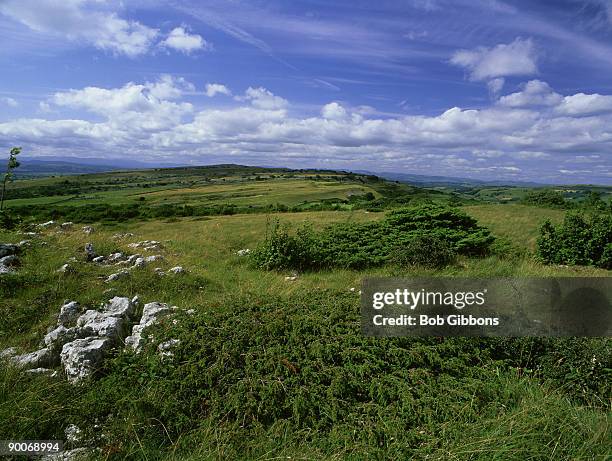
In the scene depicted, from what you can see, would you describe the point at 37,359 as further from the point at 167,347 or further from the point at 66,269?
the point at 66,269

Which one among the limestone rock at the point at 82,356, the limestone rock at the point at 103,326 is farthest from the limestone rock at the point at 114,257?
the limestone rock at the point at 82,356

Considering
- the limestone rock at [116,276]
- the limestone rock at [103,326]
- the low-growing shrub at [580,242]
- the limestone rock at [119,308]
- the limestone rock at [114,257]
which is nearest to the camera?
the limestone rock at [103,326]

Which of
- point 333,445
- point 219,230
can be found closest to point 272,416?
point 333,445

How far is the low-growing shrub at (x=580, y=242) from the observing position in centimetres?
1080

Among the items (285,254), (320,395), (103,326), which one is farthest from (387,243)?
(103,326)

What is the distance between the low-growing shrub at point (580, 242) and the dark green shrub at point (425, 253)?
11.3 feet

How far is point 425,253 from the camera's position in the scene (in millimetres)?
10266

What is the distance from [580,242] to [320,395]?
11207 mm

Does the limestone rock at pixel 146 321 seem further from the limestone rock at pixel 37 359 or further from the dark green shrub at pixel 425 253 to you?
the dark green shrub at pixel 425 253

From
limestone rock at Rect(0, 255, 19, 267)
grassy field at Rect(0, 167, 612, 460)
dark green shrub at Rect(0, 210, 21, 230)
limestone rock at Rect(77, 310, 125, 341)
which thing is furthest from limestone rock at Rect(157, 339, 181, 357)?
dark green shrub at Rect(0, 210, 21, 230)

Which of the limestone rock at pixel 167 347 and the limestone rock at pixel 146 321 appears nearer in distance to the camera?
the limestone rock at pixel 167 347

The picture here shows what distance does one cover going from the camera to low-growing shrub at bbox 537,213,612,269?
10.8 meters

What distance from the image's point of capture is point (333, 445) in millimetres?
3178

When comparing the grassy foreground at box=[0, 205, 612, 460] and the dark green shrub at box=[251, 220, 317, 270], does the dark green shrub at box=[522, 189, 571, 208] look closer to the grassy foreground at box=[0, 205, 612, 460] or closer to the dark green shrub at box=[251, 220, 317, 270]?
the dark green shrub at box=[251, 220, 317, 270]
